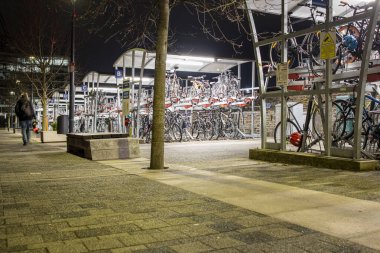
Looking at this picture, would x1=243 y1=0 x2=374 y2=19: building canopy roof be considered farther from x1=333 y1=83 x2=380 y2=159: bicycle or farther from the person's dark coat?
the person's dark coat

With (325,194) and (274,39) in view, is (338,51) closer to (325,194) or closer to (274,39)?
(274,39)

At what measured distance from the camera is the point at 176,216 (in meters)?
4.63

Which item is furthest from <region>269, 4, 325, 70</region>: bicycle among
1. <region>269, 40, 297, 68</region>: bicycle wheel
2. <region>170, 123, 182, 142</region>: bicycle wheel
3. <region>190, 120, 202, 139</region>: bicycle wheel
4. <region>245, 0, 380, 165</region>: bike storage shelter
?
<region>190, 120, 202, 139</region>: bicycle wheel

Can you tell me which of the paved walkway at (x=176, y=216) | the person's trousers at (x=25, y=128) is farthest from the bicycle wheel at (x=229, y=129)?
the paved walkway at (x=176, y=216)

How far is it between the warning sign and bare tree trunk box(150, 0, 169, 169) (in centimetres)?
310

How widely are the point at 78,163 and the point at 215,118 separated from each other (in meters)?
10.3

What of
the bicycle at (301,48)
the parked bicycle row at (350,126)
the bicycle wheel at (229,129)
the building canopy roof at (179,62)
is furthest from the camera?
the bicycle wheel at (229,129)

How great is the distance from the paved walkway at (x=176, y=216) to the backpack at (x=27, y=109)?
9.92 m

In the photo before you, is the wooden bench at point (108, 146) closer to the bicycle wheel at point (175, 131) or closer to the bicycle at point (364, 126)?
the bicycle at point (364, 126)

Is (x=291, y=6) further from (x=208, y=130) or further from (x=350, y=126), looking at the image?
(x=208, y=130)

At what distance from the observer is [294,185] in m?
6.60

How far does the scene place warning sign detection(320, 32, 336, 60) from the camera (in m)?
8.24

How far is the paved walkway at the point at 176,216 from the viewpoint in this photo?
3.64 metres

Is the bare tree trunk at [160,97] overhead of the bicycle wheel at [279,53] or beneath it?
beneath
